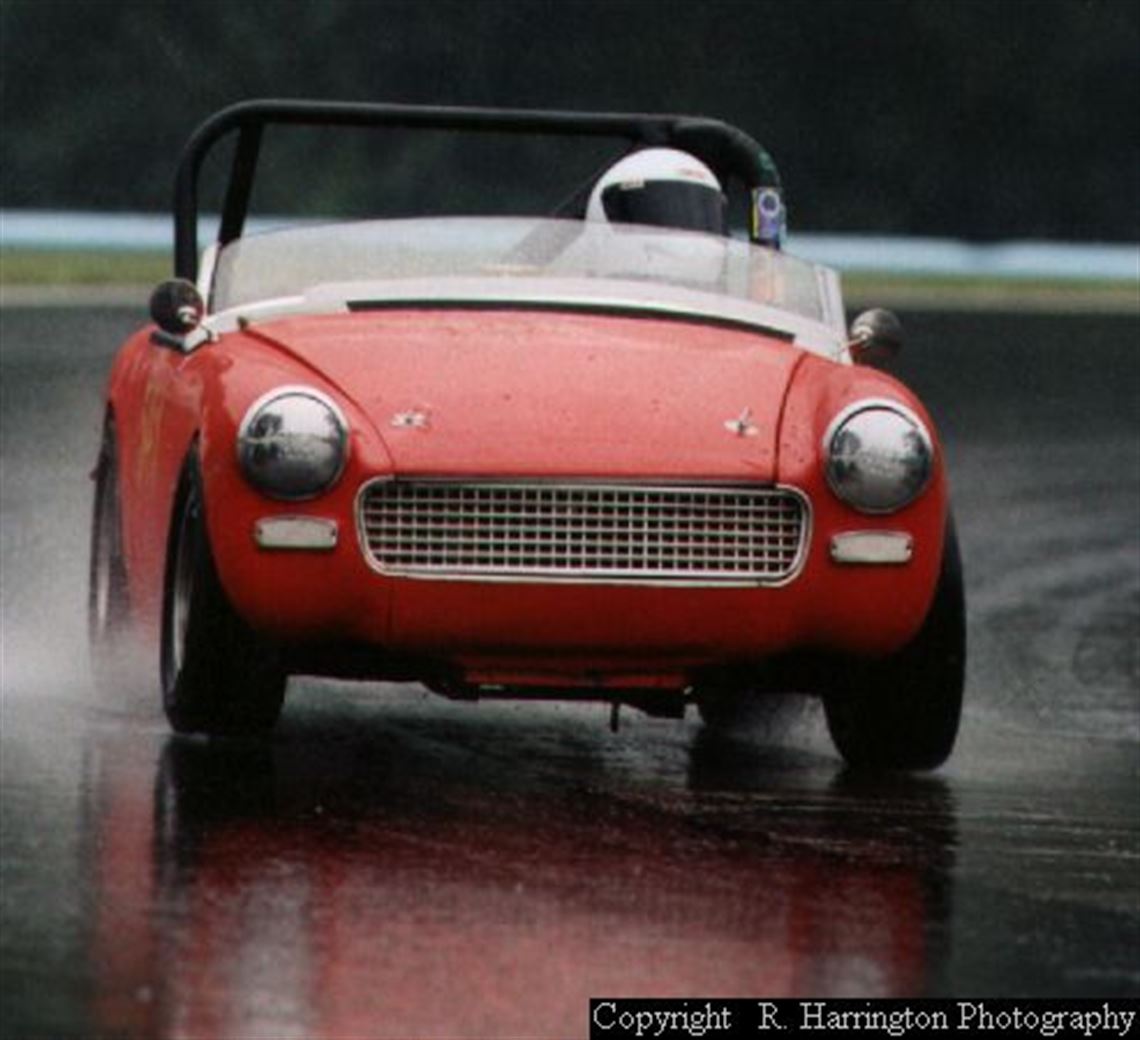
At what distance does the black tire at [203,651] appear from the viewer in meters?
8.49

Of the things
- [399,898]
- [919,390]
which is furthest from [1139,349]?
[399,898]

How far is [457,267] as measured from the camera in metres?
9.66

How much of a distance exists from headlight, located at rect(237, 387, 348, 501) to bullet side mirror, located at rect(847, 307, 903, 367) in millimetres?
1636

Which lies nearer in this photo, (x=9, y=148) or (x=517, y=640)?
(x=517, y=640)

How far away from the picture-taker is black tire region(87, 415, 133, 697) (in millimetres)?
10227

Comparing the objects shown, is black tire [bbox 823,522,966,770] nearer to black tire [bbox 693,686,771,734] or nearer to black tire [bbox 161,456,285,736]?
Answer: black tire [bbox 693,686,771,734]

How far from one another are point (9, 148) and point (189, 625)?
28.9m

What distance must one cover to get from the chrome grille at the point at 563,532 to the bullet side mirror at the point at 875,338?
49.8 inches

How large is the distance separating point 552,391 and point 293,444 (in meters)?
0.57

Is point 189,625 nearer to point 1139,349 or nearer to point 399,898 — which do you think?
point 399,898

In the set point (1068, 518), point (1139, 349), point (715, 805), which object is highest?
point (1139, 349)

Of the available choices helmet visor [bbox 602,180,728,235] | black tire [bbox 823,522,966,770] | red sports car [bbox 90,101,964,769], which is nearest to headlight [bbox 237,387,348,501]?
red sports car [bbox 90,101,964,769]

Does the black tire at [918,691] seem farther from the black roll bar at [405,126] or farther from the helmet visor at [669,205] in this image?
the black roll bar at [405,126]

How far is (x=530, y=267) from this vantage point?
9.81 m
